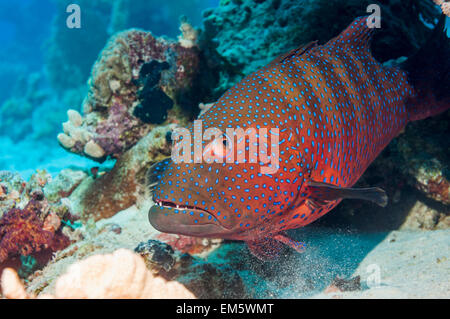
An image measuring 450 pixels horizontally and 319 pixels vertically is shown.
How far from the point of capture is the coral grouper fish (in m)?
2.73

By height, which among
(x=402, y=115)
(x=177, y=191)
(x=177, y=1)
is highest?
(x=177, y=1)

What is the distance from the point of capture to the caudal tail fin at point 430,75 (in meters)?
4.78

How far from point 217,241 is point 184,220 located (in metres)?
3.10

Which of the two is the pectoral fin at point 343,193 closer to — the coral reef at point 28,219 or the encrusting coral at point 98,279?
the encrusting coral at point 98,279

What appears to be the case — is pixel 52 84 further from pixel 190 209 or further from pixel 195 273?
pixel 190 209

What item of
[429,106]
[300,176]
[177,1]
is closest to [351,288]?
[300,176]

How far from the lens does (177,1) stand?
131 feet

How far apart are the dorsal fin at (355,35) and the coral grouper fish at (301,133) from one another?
0.02m

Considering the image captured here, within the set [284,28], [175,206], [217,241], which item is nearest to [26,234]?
[217,241]

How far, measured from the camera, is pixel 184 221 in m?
2.60

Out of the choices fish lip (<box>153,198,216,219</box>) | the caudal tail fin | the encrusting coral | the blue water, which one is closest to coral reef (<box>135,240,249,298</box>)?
fish lip (<box>153,198,216,219</box>)

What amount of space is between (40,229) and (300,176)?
445 cm

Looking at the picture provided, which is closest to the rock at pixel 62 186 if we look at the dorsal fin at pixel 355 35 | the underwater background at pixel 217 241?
the underwater background at pixel 217 241

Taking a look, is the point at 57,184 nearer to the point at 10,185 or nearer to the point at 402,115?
the point at 10,185
